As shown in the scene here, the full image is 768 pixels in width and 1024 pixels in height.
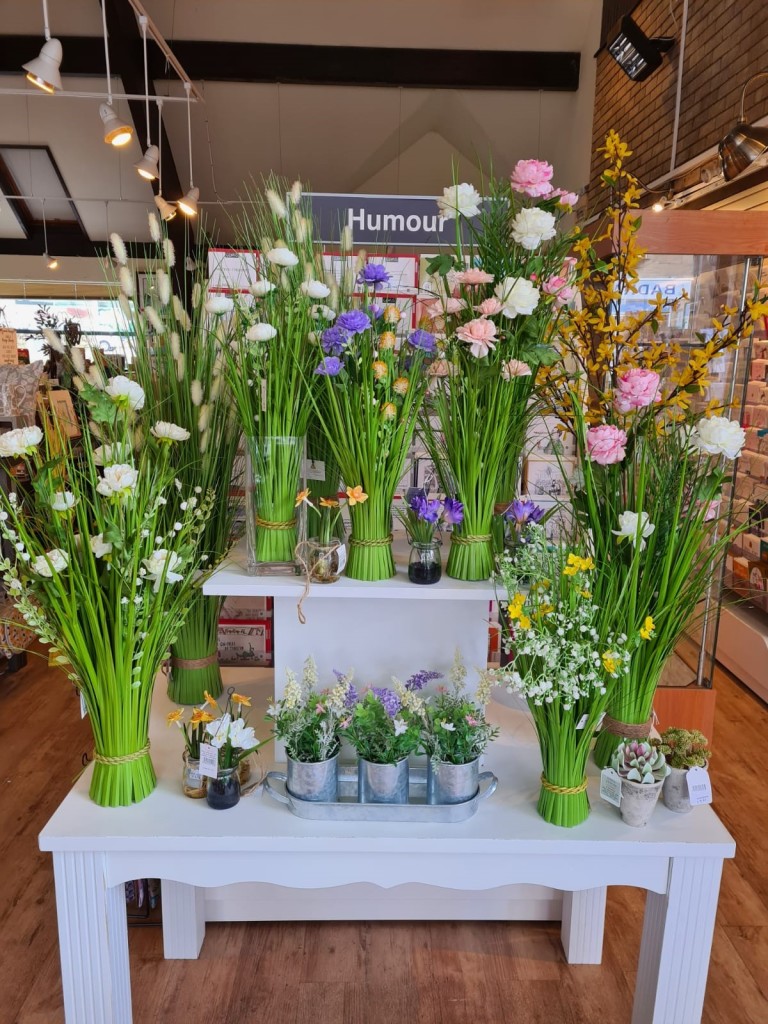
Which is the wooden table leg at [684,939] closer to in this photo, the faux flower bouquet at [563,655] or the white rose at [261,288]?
the faux flower bouquet at [563,655]

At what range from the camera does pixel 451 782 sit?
1486 mm

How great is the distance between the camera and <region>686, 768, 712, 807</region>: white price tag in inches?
59.0

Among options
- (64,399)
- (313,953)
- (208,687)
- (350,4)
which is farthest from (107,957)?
(350,4)

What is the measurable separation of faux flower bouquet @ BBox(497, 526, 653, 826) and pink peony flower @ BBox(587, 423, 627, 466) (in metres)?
0.17

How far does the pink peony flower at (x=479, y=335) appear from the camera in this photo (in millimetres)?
1396

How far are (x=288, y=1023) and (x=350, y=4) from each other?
7144 millimetres

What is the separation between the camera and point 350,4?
6.59m

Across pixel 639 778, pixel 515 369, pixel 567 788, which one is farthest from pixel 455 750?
pixel 515 369

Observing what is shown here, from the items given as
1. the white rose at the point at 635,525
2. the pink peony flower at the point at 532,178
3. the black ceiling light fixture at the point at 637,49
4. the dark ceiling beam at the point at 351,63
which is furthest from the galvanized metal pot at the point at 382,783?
the dark ceiling beam at the point at 351,63

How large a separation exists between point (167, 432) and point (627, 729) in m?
1.09

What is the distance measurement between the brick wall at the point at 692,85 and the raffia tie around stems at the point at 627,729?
11.5 ft

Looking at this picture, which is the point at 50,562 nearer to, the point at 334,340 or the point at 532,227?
the point at 334,340

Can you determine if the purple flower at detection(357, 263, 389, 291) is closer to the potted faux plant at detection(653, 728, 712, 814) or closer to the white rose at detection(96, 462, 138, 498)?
the white rose at detection(96, 462, 138, 498)

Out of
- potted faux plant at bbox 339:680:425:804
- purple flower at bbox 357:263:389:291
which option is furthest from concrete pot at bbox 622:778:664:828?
purple flower at bbox 357:263:389:291
